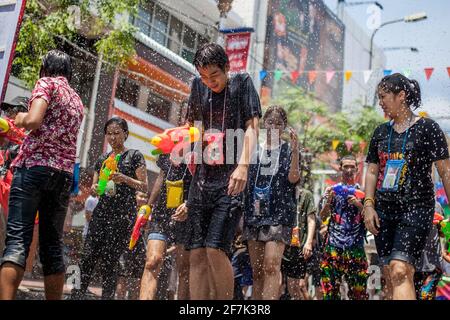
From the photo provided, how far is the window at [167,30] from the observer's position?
699 inches

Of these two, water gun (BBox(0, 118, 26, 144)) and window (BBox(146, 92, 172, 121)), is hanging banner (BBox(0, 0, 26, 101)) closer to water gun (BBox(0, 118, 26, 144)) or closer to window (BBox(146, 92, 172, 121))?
water gun (BBox(0, 118, 26, 144))

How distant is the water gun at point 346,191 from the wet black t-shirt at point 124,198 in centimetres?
213

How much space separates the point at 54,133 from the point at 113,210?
1.82 meters

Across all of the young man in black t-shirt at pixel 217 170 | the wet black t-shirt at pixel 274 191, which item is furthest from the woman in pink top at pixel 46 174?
the wet black t-shirt at pixel 274 191

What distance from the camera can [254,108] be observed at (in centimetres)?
358

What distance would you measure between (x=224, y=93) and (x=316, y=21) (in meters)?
34.8

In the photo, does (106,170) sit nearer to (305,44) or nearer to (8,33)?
(8,33)

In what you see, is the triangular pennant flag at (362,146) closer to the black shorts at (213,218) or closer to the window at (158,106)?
the window at (158,106)

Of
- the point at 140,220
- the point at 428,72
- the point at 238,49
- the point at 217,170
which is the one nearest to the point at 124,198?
the point at 140,220

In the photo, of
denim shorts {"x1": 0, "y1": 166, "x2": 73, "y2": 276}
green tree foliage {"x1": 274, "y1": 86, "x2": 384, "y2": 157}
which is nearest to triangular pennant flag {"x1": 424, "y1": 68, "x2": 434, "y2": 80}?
denim shorts {"x1": 0, "y1": 166, "x2": 73, "y2": 276}

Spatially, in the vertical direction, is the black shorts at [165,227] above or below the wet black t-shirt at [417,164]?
below
